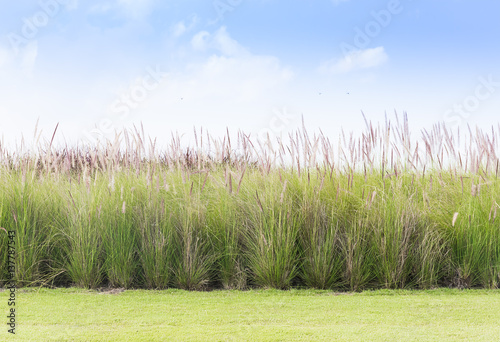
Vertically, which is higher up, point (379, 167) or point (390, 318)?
point (379, 167)

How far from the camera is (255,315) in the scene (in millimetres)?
2984

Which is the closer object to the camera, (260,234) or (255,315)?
(255,315)

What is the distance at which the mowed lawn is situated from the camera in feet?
8.43

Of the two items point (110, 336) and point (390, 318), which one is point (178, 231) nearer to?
point (110, 336)

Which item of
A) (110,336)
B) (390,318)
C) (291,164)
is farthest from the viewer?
(291,164)

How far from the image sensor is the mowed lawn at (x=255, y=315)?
2.57 meters

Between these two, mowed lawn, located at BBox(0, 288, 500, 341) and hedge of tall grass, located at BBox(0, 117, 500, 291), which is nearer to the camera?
mowed lawn, located at BBox(0, 288, 500, 341)

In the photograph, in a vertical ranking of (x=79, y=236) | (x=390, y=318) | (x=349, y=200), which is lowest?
(x=390, y=318)

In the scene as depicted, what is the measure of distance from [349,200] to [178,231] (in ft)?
4.98

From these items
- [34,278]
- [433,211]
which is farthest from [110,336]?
[433,211]

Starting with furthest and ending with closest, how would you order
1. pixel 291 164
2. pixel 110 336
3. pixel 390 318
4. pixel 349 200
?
pixel 291 164
pixel 349 200
pixel 390 318
pixel 110 336

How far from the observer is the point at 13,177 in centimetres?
457

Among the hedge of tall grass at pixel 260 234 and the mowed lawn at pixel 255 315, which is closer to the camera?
the mowed lawn at pixel 255 315

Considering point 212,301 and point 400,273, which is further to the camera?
point 400,273
